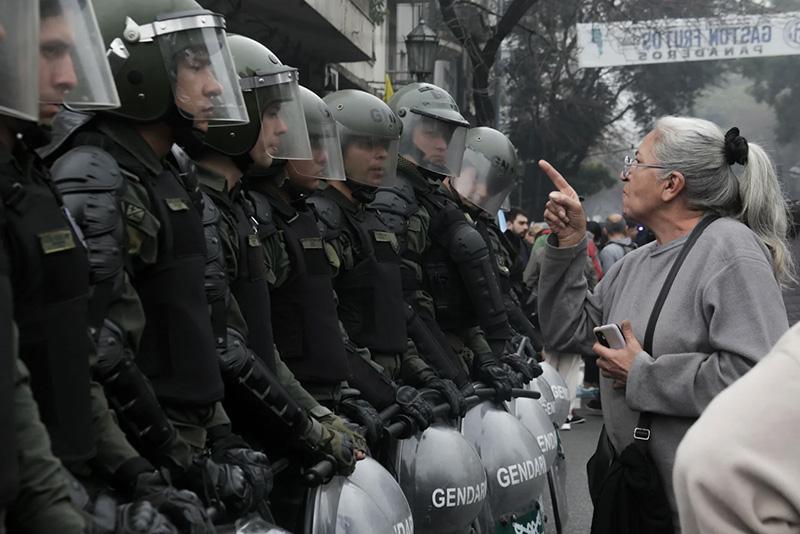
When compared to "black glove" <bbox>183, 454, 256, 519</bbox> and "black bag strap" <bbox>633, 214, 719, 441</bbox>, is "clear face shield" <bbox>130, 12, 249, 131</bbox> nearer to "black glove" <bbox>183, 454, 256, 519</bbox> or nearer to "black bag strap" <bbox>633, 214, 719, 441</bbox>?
"black glove" <bbox>183, 454, 256, 519</bbox>

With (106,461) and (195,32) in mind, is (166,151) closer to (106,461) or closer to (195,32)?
(195,32)

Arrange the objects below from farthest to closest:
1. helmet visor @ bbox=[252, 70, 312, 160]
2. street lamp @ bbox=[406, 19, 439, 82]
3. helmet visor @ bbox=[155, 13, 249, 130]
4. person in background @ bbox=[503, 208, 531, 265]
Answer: street lamp @ bbox=[406, 19, 439, 82], person in background @ bbox=[503, 208, 531, 265], helmet visor @ bbox=[252, 70, 312, 160], helmet visor @ bbox=[155, 13, 249, 130]

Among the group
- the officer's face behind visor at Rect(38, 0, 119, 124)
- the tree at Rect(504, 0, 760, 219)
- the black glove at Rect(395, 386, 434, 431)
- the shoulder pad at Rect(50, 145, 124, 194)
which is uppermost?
the officer's face behind visor at Rect(38, 0, 119, 124)

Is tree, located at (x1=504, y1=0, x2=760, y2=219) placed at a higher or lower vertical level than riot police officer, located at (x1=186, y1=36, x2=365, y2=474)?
lower

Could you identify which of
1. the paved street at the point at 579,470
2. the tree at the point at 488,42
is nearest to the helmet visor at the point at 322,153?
the paved street at the point at 579,470

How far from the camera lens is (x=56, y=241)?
2830 mm

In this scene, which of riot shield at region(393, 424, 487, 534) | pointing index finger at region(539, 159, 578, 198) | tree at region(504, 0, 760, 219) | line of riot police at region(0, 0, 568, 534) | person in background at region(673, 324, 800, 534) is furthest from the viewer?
tree at region(504, 0, 760, 219)

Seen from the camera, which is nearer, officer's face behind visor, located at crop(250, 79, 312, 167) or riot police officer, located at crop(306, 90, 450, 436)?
officer's face behind visor, located at crop(250, 79, 312, 167)

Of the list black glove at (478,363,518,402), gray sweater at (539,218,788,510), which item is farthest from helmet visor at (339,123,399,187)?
gray sweater at (539,218,788,510)

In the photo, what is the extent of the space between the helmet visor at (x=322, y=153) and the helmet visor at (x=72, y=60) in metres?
2.03

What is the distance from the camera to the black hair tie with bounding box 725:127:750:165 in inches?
160

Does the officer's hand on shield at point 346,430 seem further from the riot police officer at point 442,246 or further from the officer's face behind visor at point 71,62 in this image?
the riot police officer at point 442,246

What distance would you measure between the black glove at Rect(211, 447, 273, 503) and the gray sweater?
3.39 feet

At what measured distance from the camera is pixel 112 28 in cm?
408
